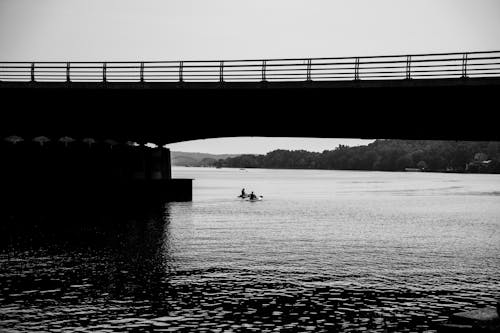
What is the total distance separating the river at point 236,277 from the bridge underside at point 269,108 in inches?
356

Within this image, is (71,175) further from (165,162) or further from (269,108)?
(269,108)

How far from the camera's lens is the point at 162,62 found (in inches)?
2116

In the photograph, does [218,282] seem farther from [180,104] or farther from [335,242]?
[180,104]

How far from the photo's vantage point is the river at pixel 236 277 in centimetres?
2411

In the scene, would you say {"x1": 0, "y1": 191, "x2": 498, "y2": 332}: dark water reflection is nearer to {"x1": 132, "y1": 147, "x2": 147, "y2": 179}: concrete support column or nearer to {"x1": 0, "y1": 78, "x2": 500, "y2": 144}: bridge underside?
{"x1": 0, "y1": 78, "x2": 500, "y2": 144}: bridge underside

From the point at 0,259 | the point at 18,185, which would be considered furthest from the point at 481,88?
the point at 18,185

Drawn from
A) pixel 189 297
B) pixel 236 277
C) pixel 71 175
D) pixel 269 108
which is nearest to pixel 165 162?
pixel 71 175

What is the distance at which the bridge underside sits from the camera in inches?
1844

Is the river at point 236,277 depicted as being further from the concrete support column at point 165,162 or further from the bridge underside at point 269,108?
the concrete support column at point 165,162

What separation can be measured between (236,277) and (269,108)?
23.5 meters

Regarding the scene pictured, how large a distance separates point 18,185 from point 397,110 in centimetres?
3993

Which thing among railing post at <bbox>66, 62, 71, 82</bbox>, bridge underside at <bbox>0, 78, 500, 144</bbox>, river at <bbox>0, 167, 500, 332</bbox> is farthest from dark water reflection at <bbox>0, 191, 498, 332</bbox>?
railing post at <bbox>66, 62, 71, 82</bbox>

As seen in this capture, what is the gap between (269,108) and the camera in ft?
176

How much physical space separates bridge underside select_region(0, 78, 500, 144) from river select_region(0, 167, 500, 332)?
356 inches
